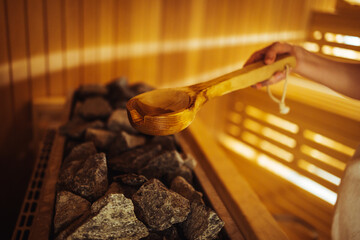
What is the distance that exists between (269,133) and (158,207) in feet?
6.92

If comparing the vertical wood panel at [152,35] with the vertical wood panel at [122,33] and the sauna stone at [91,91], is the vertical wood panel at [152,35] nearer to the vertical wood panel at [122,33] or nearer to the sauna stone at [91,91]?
the vertical wood panel at [122,33]

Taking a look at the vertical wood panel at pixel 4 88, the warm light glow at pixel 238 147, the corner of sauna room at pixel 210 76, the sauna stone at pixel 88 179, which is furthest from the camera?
the warm light glow at pixel 238 147

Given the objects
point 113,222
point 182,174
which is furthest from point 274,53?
point 113,222

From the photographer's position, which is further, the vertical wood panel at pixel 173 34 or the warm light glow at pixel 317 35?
the warm light glow at pixel 317 35

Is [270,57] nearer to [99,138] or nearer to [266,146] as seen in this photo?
[99,138]

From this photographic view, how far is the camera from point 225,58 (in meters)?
2.67

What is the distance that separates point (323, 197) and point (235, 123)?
1022 mm

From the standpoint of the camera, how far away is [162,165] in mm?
997

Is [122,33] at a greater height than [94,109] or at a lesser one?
greater

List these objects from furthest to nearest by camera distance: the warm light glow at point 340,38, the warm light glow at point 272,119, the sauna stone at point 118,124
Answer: the warm light glow at point 272,119 → the warm light glow at point 340,38 → the sauna stone at point 118,124

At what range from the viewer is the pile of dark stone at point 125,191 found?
73cm

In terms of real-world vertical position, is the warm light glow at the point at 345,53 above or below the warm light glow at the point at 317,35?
below

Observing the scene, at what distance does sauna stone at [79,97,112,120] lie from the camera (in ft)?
4.30

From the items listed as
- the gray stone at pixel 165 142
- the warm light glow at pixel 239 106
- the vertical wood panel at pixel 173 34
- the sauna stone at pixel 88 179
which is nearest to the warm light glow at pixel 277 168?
the warm light glow at pixel 239 106
